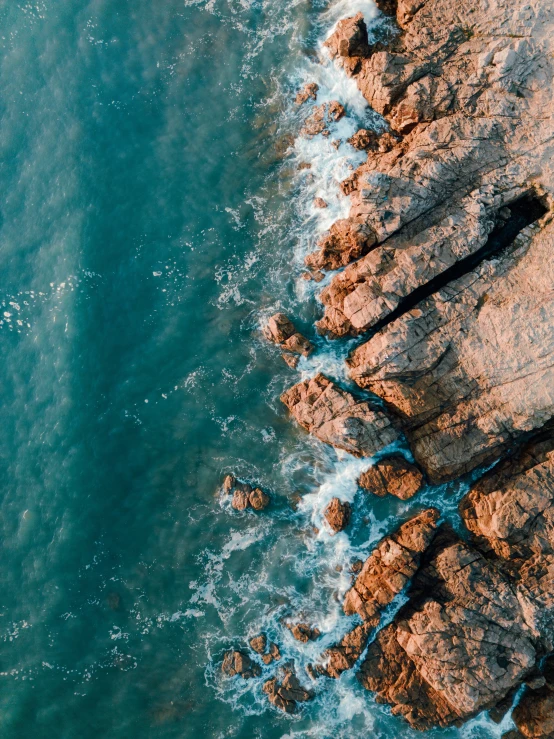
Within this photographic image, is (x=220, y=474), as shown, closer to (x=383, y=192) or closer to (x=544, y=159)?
(x=383, y=192)

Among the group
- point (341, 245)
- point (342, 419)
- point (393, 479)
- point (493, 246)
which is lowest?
point (393, 479)

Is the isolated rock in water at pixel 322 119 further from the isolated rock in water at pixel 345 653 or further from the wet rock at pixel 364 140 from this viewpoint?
the isolated rock in water at pixel 345 653

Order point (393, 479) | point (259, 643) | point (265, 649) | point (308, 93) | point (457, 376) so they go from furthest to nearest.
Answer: point (308, 93)
point (393, 479)
point (265, 649)
point (259, 643)
point (457, 376)

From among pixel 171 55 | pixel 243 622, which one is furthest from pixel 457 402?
pixel 171 55

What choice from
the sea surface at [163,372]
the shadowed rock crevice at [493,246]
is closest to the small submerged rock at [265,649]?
the sea surface at [163,372]

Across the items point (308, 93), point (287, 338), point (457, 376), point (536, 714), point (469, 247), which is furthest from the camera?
point (308, 93)

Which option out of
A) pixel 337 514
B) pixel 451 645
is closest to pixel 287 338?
pixel 337 514

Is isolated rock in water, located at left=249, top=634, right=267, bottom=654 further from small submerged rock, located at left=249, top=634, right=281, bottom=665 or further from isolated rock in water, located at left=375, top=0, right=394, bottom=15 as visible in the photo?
isolated rock in water, located at left=375, top=0, right=394, bottom=15

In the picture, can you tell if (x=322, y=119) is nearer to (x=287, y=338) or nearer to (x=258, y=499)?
(x=287, y=338)
